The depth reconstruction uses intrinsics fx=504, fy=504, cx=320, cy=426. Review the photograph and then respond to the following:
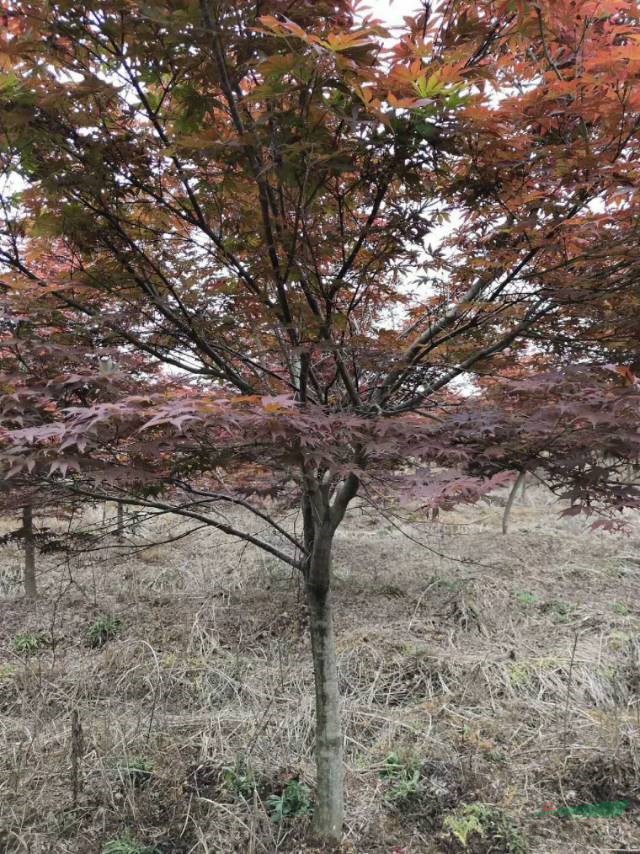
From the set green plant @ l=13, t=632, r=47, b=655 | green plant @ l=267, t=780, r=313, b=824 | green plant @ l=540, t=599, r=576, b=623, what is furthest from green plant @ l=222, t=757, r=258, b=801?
green plant @ l=540, t=599, r=576, b=623

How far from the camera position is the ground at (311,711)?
8.55ft

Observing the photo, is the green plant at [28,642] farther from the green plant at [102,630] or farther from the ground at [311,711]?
the green plant at [102,630]

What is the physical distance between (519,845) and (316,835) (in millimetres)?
988

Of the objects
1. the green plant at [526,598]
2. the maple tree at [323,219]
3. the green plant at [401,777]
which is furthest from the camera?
the green plant at [526,598]

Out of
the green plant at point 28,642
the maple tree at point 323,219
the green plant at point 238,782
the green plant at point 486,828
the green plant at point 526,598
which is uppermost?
the maple tree at point 323,219

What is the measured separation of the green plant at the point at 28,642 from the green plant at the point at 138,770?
2076mm

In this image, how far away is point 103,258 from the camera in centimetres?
219

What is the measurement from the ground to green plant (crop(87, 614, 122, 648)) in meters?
0.02

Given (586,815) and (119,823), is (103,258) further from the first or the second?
(586,815)

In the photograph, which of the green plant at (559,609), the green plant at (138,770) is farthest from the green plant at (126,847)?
the green plant at (559,609)

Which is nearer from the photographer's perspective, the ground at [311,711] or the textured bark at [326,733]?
the textured bark at [326,733]

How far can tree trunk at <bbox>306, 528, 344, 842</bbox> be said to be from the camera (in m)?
2.45

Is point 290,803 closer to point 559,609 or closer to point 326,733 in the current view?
point 326,733

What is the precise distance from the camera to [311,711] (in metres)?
3.39
